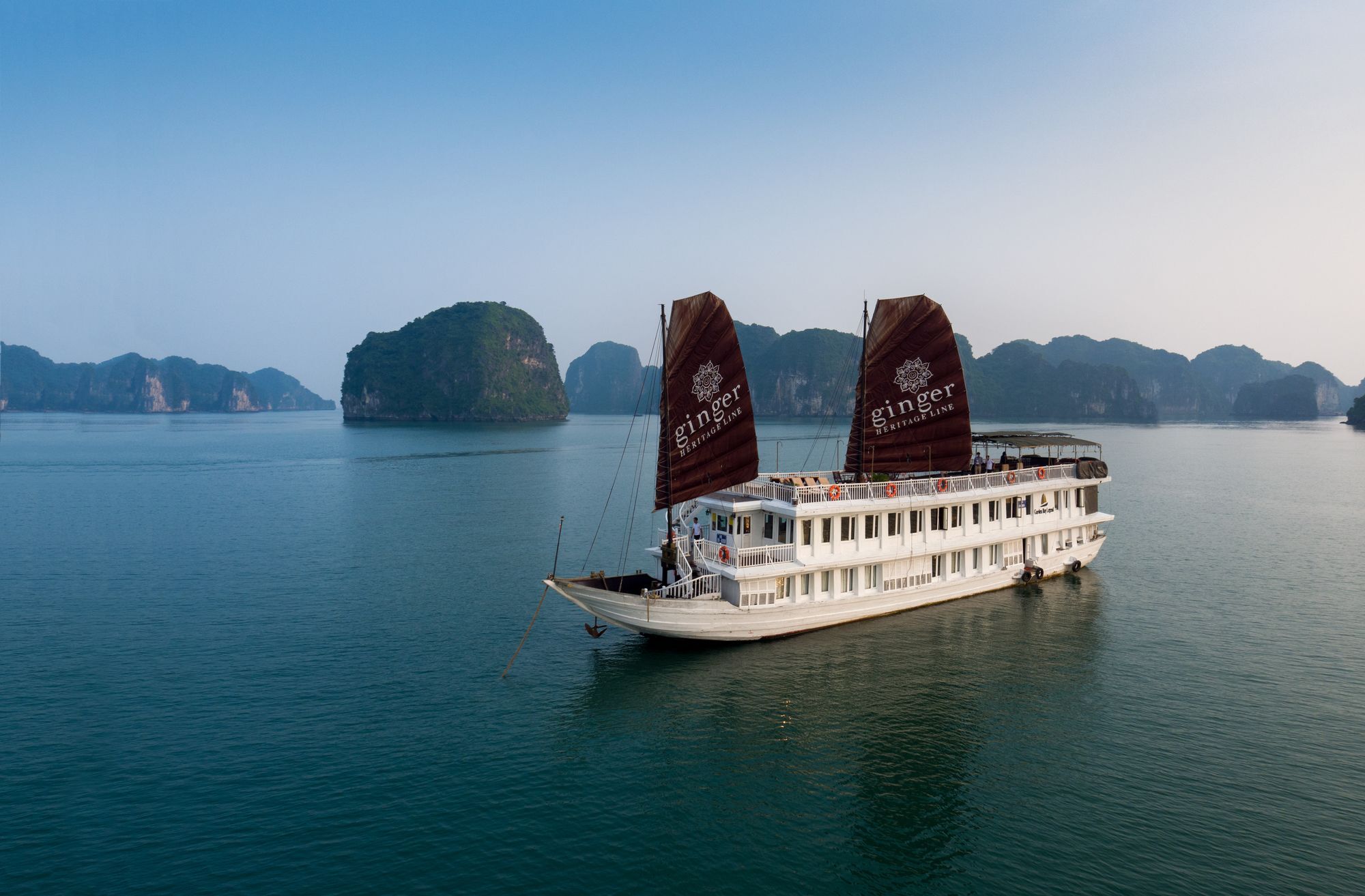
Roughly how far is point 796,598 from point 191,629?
80.7ft

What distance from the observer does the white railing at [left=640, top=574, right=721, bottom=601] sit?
25.4m

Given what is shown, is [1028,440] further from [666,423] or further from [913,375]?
[666,423]

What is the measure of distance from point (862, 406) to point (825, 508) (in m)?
6.72

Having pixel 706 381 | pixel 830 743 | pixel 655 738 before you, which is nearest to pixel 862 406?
pixel 706 381

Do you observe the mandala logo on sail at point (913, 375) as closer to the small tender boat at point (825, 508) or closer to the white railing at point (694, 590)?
the small tender boat at point (825, 508)

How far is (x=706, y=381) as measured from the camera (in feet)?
85.7

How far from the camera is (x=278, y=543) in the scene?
154 ft

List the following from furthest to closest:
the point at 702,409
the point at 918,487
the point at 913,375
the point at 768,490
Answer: the point at 913,375 < the point at 918,487 < the point at 768,490 < the point at 702,409

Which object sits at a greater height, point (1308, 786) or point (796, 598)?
point (796, 598)

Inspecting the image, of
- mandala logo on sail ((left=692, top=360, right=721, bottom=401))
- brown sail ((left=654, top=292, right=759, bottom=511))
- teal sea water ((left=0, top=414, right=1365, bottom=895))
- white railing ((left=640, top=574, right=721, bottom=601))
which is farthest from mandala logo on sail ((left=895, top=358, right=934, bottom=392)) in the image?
white railing ((left=640, top=574, right=721, bottom=601))

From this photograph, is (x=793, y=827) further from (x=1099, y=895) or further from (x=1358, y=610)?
(x=1358, y=610)

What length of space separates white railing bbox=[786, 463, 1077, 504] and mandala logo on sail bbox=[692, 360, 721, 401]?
4475 mm

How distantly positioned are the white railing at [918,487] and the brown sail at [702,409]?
100 inches

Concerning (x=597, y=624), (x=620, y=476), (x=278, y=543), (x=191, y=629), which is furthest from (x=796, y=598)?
(x=620, y=476)
